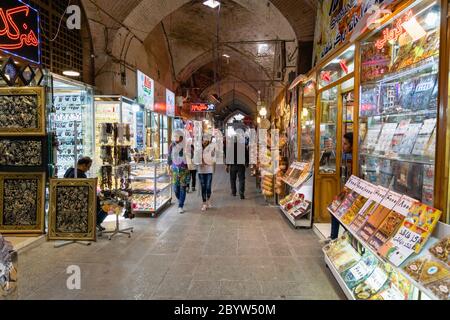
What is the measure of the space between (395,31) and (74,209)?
4.45 m

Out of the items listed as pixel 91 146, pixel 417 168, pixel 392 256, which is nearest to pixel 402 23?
pixel 417 168

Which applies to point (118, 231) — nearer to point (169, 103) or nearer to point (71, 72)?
point (71, 72)

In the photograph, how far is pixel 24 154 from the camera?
4398 mm

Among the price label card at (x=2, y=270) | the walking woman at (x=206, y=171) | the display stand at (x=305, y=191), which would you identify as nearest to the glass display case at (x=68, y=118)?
the walking woman at (x=206, y=171)

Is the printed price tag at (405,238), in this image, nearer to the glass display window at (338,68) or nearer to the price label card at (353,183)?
the price label card at (353,183)

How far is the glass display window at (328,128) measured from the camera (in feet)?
16.8

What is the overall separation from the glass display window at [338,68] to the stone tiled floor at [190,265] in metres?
2.50

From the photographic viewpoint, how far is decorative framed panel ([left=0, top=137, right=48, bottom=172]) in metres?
4.39

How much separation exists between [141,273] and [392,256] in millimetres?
2456

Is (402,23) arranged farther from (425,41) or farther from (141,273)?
(141,273)

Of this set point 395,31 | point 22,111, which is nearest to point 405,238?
point 395,31

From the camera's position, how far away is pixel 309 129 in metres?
6.13

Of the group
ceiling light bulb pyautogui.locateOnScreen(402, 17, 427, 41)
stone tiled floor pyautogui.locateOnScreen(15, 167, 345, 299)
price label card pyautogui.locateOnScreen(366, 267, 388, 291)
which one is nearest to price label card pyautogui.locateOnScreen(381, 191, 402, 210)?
price label card pyautogui.locateOnScreen(366, 267, 388, 291)

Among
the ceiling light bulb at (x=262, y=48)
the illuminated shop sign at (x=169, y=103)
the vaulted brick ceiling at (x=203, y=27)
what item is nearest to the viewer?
the vaulted brick ceiling at (x=203, y=27)
